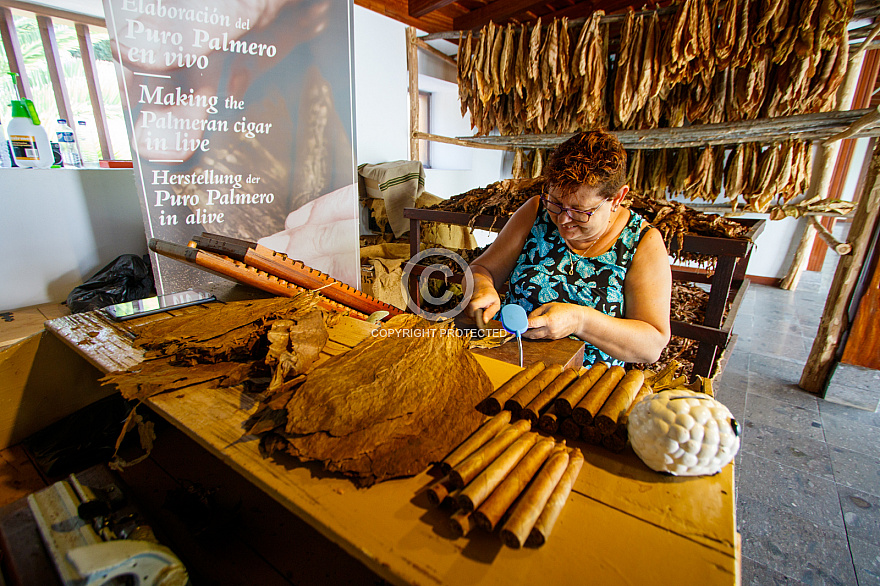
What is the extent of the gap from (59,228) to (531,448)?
133 inches

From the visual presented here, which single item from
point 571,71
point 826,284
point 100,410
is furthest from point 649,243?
point 826,284

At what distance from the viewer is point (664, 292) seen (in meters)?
1.87

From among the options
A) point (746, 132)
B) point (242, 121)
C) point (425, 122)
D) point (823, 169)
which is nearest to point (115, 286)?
point (242, 121)

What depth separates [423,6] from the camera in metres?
5.09

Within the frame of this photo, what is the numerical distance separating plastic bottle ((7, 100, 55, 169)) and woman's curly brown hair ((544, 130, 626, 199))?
3.27 meters

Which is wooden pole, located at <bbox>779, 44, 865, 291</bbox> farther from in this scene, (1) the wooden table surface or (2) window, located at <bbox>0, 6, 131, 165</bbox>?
(2) window, located at <bbox>0, 6, 131, 165</bbox>

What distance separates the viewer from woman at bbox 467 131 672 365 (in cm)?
168

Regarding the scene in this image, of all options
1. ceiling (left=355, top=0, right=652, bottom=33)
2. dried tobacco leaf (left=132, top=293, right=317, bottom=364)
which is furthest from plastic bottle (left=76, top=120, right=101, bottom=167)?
ceiling (left=355, top=0, right=652, bottom=33)

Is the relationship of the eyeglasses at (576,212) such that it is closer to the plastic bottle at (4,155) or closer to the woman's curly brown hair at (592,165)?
the woman's curly brown hair at (592,165)

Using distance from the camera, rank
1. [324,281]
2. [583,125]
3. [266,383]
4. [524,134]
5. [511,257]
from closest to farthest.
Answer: [266,383]
[324,281]
[511,257]
[583,125]
[524,134]

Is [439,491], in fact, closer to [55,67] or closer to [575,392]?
[575,392]

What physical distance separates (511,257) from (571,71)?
3.04 m

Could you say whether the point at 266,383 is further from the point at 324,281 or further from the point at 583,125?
the point at 583,125

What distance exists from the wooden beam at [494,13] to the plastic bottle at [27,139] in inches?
199
